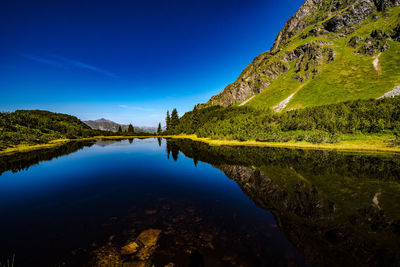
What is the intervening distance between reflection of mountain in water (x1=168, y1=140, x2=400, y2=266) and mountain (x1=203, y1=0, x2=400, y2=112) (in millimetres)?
107081

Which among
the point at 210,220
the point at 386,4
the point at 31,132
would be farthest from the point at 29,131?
the point at 386,4

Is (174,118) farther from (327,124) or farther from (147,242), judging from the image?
(147,242)

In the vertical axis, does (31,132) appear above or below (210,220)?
above

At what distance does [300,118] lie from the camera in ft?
219

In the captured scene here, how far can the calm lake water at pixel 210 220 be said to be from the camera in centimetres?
811

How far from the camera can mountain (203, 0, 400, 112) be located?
108438mm

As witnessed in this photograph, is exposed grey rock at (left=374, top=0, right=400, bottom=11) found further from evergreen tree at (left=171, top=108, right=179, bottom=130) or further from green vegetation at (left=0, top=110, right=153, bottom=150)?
green vegetation at (left=0, top=110, right=153, bottom=150)

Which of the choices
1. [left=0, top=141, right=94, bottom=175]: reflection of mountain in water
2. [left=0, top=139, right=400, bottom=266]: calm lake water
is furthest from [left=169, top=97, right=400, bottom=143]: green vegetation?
[left=0, top=141, right=94, bottom=175]: reflection of mountain in water

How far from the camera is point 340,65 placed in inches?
5433

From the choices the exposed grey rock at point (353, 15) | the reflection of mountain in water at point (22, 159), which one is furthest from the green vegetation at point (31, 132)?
the exposed grey rock at point (353, 15)

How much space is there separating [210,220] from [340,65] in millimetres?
185147

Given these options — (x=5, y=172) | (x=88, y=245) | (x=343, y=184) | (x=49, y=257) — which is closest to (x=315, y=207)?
(x=343, y=184)

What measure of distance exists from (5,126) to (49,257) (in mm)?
101036

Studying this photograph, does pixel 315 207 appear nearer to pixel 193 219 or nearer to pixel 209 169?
pixel 193 219
